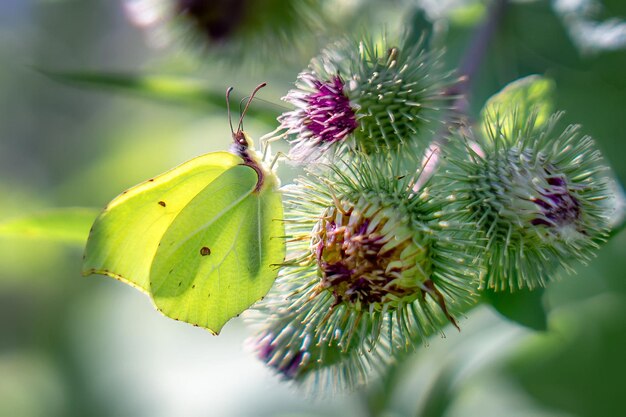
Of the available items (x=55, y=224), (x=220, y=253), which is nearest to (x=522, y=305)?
(x=220, y=253)

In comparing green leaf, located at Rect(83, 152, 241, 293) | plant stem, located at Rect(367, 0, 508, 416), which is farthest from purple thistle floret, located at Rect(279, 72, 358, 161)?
green leaf, located at Rect(83, 152, 241, 293)

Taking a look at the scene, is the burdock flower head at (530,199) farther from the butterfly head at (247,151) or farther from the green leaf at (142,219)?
the green leaf at (142,219)

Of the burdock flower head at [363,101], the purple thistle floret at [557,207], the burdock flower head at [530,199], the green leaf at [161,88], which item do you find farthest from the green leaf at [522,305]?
the green leaf at [161,88]

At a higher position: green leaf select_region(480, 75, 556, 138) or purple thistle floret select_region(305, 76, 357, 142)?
purple thistle floret select_region(305, 76, 357, 142)

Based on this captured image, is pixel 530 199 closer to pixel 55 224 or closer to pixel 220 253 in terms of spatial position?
pixel 220 253

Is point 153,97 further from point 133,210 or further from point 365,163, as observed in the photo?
point 365,163

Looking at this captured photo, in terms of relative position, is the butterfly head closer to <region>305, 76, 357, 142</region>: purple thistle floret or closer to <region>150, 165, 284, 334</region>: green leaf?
<region>150, 165, 284, 334</region>: green leaf
